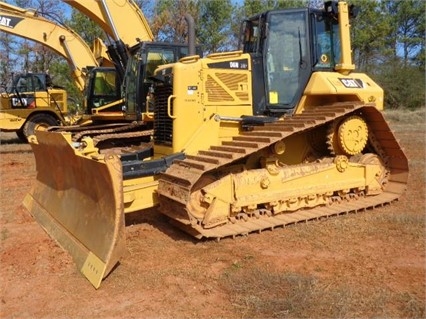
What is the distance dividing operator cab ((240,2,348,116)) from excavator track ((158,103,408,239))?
416mm

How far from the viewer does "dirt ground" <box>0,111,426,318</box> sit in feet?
12.3

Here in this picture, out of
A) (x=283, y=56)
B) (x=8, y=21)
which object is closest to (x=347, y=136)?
(x=283, y=56)

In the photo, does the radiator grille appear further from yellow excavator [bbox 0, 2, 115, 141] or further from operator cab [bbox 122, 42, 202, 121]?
yellow excavator [bbox 0, 2, 115, 141]

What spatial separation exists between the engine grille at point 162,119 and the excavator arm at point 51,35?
841cm

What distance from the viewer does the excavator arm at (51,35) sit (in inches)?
522

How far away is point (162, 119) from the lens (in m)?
6.55

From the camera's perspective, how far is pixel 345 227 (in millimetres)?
5836

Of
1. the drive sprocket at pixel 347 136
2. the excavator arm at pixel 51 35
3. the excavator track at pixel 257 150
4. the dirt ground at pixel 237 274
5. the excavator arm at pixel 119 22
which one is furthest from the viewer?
the excavator arm at pixel 51 35

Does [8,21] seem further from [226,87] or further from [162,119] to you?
[226,87]

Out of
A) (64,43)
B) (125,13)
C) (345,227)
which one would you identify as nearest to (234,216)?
(345,227)

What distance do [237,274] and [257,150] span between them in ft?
5.56

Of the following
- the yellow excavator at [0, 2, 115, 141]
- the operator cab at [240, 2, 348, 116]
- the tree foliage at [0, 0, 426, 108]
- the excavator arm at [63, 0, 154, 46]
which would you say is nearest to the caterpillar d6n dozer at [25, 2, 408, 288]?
the operator cab at [240, 2, 348, 116]

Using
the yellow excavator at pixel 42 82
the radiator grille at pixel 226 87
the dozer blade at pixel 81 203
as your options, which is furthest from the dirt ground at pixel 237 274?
the yellow excavator at pixel 42 82

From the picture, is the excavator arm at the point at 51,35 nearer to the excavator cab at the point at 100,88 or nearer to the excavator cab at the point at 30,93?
the excavator cab at the point at 30,93
